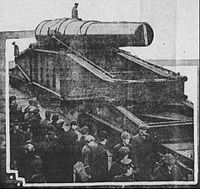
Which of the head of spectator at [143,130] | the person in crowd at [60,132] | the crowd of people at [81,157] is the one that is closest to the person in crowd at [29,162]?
the crowd of people at [81,157]

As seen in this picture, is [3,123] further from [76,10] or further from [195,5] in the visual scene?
[195,5]

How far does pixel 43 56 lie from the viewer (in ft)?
6.57

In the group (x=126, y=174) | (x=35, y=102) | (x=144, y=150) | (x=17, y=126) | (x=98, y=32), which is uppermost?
(x=98, y=32)

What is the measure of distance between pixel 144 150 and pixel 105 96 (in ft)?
0.94

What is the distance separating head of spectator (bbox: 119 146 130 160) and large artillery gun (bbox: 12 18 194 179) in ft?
0.21

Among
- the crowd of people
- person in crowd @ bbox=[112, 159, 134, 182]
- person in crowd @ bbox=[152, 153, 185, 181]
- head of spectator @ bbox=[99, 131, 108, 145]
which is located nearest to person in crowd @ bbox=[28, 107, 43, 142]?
the crowd of people

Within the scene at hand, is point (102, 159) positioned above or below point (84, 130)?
below

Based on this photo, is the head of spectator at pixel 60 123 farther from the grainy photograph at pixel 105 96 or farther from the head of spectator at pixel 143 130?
the head of spectator at pixel 143 130

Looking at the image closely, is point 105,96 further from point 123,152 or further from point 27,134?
point 27,134

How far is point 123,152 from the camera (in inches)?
77.6

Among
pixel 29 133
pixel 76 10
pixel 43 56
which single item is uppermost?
pixel 76 10

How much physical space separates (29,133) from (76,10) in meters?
0.57

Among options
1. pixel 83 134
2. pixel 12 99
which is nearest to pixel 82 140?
pixel 83 134

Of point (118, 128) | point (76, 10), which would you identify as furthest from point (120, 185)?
point (76, 10)
